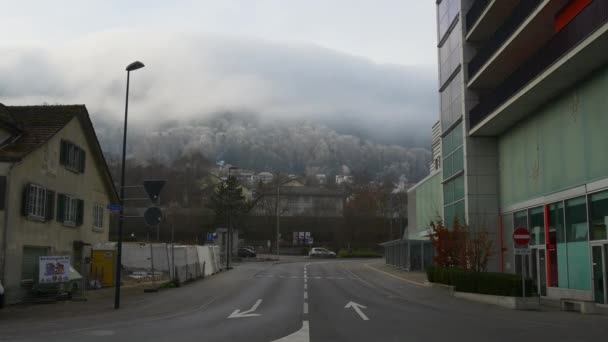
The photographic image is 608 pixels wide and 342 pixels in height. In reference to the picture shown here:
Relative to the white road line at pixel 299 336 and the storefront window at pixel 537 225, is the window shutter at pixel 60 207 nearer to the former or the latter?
the white road line at pixel 299 336

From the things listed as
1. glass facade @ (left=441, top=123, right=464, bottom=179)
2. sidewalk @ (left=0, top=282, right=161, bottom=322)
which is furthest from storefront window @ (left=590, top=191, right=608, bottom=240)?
sidewalk @ (left=0, top=282, right=161, bottom=322)

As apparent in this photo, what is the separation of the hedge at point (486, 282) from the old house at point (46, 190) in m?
17.0

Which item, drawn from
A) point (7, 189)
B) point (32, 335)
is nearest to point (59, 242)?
point (7, 189)

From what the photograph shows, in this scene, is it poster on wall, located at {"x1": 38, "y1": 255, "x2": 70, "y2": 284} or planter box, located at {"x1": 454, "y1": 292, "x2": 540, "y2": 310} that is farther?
poster on wall, located at {"x1": 38, "y1": 255, "x2": 70, "y2": 284}

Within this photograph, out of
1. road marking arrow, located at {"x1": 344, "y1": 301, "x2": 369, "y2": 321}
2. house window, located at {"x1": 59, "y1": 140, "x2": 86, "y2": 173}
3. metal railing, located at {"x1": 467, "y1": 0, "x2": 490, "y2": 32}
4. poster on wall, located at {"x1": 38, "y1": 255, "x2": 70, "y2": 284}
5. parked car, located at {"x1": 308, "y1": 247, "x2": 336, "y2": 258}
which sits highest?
metal railing, located at {"x1": 467, "y1": 0, "x2": 490, "y2": 32}

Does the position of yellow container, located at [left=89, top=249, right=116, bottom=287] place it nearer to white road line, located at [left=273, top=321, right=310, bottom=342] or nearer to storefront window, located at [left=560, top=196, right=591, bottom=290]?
white road line, located at [left=273, top=321, right=310, bottom=342]

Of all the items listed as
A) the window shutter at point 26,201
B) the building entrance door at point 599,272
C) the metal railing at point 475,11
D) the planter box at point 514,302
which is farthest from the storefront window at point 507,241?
the window shutter at point 26,201

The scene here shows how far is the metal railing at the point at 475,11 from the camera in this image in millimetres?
33197

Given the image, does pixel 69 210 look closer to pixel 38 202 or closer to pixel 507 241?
pixel 38 202

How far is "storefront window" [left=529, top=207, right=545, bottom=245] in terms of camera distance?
28105 millimetres

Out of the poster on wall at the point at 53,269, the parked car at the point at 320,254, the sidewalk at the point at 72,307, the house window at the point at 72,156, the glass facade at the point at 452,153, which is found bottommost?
the sidewalk at the point at 72,307

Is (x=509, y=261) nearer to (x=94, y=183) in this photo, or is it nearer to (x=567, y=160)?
(x=567, y=160)

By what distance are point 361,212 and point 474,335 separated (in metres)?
92.7

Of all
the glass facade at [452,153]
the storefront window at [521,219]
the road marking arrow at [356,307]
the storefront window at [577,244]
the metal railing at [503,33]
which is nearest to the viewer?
the road marking arrow at [356,307]
